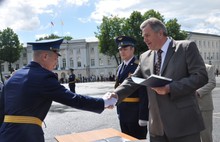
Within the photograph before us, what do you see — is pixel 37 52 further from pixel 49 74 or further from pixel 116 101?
pixel 116 101

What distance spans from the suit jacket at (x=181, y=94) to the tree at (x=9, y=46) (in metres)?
82.8

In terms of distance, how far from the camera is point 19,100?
305 cm

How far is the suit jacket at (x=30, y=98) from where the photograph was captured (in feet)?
10.0

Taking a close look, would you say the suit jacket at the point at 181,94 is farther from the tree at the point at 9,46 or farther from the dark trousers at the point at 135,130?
the tree at the point at 9,46

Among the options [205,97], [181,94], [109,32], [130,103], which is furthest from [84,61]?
[181,94]

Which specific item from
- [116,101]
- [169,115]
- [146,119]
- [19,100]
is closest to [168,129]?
[169,115]

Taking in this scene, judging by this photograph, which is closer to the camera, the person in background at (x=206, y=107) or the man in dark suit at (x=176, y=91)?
the man in dark suit at (x=176, y=91)

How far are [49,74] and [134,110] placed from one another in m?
2.11

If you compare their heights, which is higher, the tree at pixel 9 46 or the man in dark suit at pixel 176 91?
the tree at pixel 9 46

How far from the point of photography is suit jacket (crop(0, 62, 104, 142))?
3055mm

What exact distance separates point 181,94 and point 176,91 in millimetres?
65

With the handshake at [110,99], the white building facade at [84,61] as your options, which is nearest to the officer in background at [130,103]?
the handshake at [110,99]

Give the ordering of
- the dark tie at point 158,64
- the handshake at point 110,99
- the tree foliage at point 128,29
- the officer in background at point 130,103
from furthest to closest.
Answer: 1. the tree foliage at point 128,29
2. the officer in background at point 130,103
3. the handshake at point 110,99
4. the dark tie at point 158,64

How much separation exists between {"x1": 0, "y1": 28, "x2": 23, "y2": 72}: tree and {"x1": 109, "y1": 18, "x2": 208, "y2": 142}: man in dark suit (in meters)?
82.7
